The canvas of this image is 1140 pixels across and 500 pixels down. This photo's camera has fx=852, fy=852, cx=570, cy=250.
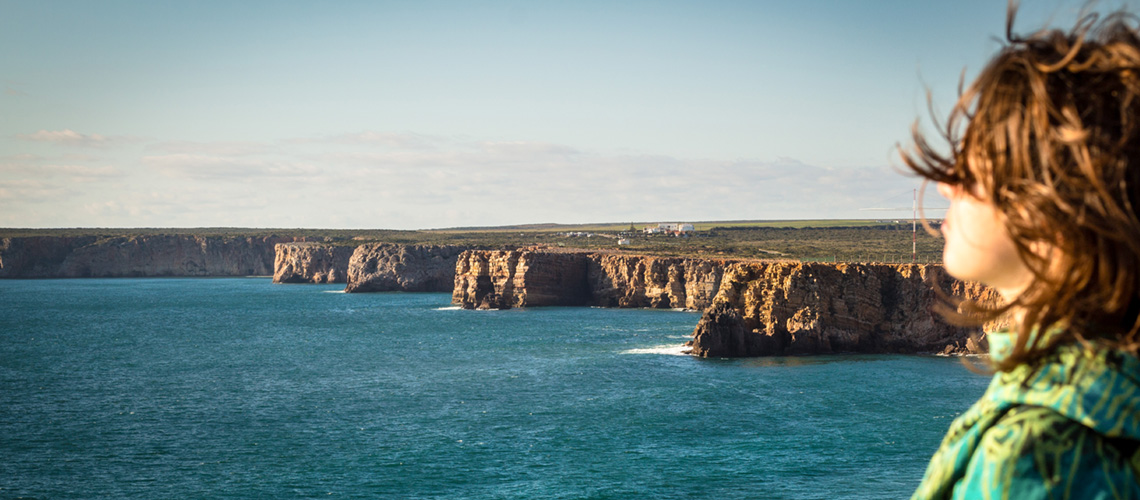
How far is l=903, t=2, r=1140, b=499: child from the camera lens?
47.5 inches

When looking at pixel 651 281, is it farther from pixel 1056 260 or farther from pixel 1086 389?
pixel 1086 389

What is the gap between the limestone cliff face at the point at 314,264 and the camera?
173125mm

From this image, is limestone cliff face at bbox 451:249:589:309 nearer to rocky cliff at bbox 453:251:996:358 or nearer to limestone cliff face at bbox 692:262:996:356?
rocky cliff at bbox 453:251:996:358

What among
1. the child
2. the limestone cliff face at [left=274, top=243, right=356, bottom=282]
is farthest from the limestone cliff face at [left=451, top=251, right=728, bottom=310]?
the child

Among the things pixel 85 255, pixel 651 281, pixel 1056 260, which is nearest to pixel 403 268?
pixel 651 281

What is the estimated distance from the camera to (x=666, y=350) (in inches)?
2591

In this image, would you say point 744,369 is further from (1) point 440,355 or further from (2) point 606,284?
(2) point 606,284

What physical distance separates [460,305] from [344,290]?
47.1 m

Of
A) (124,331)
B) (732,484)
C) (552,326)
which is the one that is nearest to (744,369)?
(732,484)

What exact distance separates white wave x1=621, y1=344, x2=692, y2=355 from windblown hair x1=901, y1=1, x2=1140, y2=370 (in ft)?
209

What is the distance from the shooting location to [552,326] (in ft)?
292

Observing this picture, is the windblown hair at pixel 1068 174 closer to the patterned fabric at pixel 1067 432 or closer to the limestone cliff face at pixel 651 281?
the patterned fabric at pixel 1067 432

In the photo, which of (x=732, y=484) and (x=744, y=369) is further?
(x=744, y=369)

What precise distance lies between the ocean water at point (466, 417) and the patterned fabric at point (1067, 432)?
30752 millimetres
